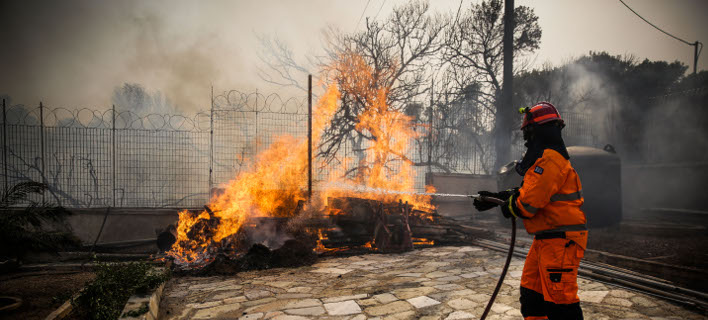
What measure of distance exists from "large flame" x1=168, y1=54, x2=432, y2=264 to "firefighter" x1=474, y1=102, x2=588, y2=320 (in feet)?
19.9

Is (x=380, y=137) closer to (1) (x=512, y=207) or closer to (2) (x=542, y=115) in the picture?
(2) (x=542, y=115)

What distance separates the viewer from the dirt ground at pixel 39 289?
178 inches

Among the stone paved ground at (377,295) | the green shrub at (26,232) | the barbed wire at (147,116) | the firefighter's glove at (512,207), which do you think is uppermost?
the barbed wire at (147,116)

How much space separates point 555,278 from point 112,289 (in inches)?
193

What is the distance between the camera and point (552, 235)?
3.18 metres

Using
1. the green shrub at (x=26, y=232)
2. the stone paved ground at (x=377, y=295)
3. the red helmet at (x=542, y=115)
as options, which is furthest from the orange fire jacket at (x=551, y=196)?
the green shrub at (x=26, y=232)

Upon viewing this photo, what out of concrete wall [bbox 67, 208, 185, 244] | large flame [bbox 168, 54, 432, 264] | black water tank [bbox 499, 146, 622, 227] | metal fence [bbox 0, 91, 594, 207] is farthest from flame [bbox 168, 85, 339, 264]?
black water tank [bbox 499, 146, 622, 227]

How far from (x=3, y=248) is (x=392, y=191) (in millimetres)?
10205

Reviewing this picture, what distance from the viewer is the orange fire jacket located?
10.4 feet

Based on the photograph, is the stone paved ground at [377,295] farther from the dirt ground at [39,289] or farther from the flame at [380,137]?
the flame at [380,137]

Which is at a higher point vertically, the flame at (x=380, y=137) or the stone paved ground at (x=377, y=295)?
the flame at (x=380, y=137)

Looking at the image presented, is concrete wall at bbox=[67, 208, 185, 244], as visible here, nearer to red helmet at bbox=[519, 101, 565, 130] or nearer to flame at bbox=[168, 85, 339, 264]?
flame at bbox=[168, 85, 339, 264]

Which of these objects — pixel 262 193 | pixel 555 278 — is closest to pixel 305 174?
pixel 262 193

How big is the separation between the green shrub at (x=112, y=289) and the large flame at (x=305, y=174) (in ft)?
7.50
